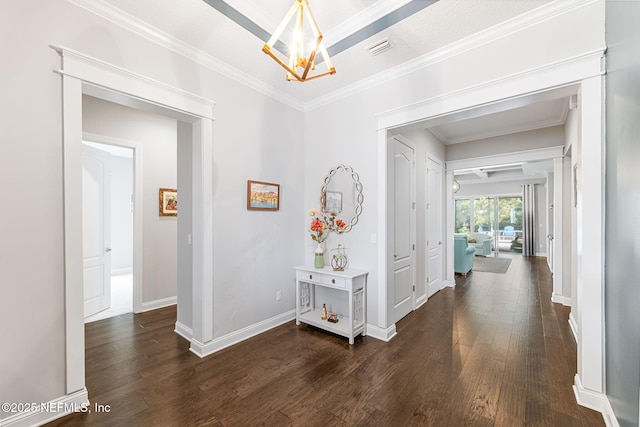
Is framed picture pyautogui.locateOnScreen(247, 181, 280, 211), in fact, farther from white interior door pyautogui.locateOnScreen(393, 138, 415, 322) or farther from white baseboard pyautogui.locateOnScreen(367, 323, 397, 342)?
white baseboard pyautogui.locateOnScreen(367, 323, 397, 342)

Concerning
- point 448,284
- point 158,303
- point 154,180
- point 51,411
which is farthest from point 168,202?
point 448,284

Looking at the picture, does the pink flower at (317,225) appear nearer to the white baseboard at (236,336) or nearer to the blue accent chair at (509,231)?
the white baseboard at (236,336)

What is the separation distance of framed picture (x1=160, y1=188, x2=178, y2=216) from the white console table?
7.79 feet

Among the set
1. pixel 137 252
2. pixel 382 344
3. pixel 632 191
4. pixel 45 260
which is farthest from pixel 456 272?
pixel 45 260

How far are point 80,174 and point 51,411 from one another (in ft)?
5.43

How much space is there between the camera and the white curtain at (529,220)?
32.2 feet

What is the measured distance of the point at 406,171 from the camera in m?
3.89

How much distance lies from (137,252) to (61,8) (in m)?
2.98

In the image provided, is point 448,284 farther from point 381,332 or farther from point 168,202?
point 168,202

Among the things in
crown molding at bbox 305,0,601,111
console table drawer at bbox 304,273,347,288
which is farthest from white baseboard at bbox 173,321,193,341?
crown molding at bbox 305,0,601,111

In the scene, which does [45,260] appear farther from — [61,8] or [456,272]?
[456,272]

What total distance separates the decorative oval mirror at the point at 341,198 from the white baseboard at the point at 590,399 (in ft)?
7.73

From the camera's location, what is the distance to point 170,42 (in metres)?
2.43

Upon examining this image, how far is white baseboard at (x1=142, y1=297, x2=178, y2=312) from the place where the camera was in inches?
154
